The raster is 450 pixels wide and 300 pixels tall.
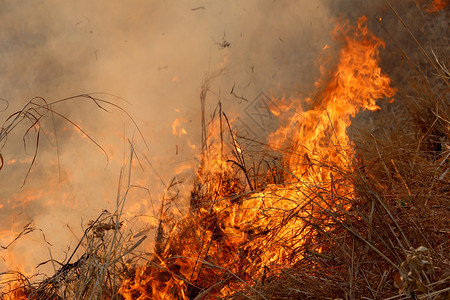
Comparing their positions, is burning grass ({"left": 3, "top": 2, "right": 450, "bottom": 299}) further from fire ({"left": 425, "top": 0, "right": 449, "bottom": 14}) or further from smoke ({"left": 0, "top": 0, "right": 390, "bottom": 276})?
fire ({"left": 425, "top": 0, "right": 449, "bottom": 14})

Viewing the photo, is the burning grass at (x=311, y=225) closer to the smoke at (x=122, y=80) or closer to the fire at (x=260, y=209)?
the fire at (x=260, y=209)

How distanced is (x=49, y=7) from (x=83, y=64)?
1.45 ft

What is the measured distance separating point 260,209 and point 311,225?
0.34 meters

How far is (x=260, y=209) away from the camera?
1888mm

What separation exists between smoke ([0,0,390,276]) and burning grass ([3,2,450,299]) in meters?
0.21

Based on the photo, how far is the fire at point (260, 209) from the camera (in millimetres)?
1826

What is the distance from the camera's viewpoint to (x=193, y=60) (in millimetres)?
3137

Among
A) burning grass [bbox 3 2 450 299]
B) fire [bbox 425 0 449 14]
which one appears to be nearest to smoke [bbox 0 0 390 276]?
burning grass [bbox 3 2 450 299]

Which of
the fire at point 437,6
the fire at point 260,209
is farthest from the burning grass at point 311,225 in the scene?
the fire at point 437,6

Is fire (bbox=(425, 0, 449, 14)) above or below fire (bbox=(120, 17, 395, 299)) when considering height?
above

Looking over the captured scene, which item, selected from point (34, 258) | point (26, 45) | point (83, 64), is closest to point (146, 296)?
point (34, 258)

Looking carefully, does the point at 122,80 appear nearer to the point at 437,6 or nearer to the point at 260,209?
the point at 260,209

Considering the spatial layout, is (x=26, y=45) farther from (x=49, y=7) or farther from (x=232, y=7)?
(x=232, y=7)

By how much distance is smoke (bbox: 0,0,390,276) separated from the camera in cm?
276
